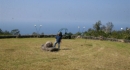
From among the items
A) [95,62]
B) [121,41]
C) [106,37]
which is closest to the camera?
[95,62]

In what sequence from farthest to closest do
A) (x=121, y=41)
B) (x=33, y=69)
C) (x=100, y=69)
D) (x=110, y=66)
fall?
1. (x=121, y=41)
2. (x=110, y=66)
3. (x=100, y=69)
4. (x=33, y=69)

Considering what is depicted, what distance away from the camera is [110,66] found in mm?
12609

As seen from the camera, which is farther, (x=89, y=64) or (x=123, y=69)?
(x=89, y=64)

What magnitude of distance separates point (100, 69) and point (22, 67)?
4.68 m

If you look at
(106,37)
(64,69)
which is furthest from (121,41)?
(64,69)

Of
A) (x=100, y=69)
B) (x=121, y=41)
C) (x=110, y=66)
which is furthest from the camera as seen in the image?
(x=121, y=41)

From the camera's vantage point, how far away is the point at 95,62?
13578mm

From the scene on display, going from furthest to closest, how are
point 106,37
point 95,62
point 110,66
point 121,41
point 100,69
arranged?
point 106,37 < point 121,41 < point 95,62 < point 110,66 < point 100,69

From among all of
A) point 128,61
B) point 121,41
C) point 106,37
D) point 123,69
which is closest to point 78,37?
point 106,37

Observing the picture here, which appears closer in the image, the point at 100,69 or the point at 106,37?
the point at 100,69

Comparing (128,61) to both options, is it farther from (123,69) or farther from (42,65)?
(42,65)

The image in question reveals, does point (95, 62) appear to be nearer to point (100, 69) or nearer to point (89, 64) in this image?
point (89, 64)

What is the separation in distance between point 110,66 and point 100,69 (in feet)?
3.79

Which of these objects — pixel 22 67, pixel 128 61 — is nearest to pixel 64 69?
pixel 22 67
